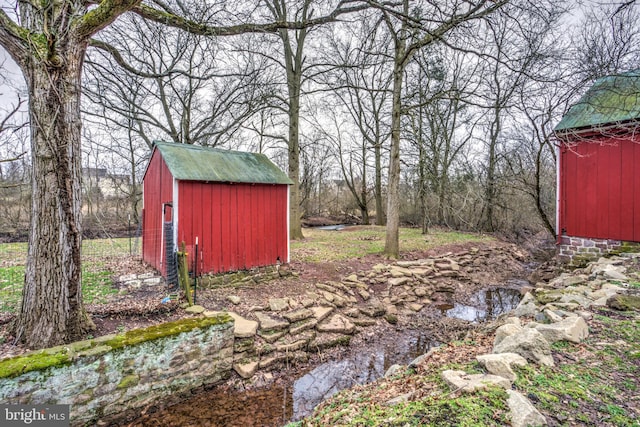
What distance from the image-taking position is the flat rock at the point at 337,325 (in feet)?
16.6

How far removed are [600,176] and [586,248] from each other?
1.75m

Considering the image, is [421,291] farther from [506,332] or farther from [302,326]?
[506,332]

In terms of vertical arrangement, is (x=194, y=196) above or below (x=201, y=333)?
above

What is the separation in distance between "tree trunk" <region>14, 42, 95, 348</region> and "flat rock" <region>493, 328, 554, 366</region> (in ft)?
15.6

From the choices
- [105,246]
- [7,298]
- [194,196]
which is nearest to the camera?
[7,298]

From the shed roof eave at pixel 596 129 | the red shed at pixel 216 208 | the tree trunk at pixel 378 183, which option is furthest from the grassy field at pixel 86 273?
the tree trunk at pixel 378 183

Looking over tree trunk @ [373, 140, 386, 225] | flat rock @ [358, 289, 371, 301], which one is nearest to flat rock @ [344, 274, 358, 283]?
flat rock @ [358, 289, 371, 301]

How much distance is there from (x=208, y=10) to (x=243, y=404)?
558 centimetres

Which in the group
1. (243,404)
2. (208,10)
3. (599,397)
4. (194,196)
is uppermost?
(208,10)

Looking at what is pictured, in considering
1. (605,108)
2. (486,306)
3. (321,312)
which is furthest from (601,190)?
(321,312)

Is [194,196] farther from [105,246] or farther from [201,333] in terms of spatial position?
[105,246]

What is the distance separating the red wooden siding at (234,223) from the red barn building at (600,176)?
658cm

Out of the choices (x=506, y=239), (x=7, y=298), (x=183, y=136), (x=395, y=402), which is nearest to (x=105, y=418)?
(x=395, y=402)

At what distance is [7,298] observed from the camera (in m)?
5.03
